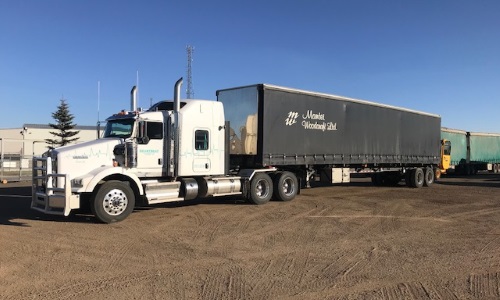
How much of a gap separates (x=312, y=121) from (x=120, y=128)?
7.13 metres

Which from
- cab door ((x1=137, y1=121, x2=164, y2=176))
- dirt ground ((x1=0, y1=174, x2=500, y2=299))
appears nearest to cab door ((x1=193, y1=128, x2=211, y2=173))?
cab door ((x1=137, y1=121, x2=164, y2=176))

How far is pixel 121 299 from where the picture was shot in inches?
193

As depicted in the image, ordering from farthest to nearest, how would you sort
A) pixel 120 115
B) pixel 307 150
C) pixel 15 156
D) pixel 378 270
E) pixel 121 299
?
pixel 15 156 → pixel 307 150 → pixel 120 115 → pixel 378 270 → pixel 121 299

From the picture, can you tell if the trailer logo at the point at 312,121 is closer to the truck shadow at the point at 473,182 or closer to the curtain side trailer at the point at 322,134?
the curtain side trailer at the point at 322,134

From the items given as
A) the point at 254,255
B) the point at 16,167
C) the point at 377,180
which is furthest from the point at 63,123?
the point at 254,255

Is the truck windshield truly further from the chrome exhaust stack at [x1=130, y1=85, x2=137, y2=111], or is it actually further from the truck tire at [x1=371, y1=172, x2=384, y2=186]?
the truck tire at [x1=371, y1=172, x2=384, y2=186]

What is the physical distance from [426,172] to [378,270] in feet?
57.2

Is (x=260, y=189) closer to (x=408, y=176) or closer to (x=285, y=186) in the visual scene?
(x=285, y=186)

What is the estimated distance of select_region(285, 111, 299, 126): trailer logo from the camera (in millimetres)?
14397

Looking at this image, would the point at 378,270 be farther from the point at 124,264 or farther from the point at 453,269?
the point at 124,264

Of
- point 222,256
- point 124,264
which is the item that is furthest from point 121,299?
point 222,256

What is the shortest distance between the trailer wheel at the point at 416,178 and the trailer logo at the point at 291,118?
9428 mm

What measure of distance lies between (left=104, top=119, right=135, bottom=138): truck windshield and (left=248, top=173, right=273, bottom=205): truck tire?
4469 millimetres

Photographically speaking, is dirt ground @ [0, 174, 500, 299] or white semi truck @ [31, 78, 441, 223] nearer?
dirt ground @ [0, 174, 500, 299]
